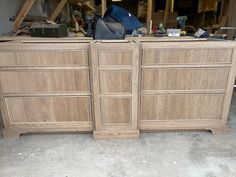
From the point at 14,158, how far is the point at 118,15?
192 cm

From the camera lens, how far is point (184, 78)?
1995 millimetres

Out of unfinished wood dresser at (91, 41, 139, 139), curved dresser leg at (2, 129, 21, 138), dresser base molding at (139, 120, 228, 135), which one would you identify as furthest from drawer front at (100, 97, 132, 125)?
curved dresser leg at (2, 129, 21, 138)

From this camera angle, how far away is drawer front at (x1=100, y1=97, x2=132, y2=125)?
203 cm

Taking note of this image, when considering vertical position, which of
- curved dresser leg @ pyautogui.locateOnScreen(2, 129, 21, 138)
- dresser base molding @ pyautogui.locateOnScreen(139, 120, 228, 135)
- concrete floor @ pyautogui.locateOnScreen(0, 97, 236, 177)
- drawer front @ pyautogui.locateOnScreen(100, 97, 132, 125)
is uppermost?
drawer front @ pyautogui.locateOnScreen(100, 97, 132, 125)

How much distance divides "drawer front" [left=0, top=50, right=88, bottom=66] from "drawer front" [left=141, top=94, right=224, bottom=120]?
0.73m

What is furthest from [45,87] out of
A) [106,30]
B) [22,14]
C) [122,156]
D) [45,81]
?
[22,14]

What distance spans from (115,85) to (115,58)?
263 mm

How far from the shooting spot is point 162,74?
1974 millimetres

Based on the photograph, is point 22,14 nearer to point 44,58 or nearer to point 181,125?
point 44,58

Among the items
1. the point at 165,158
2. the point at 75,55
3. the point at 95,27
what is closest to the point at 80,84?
the point at 75,55

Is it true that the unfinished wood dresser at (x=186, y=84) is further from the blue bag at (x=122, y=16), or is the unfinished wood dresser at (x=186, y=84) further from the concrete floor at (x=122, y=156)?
the blue bag at (x=122, y=16)

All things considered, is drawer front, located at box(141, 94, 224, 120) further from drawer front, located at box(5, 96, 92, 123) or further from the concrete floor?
drawer front, located at box(5, 96, 92, 123)

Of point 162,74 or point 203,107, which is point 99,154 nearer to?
point 162,74

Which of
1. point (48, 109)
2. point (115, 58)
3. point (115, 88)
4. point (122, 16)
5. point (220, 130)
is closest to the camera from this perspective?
point (115, 58)
